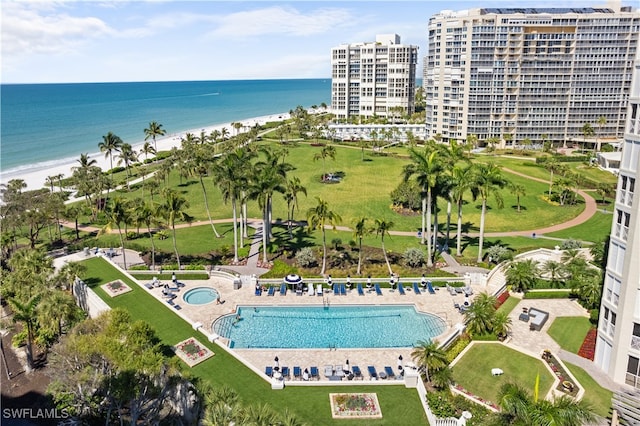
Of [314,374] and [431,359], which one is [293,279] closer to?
[314,374]

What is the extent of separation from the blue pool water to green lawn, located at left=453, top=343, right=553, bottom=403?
23301 mm

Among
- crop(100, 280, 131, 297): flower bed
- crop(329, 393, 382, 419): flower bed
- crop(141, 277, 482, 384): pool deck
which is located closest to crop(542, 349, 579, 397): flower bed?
crop(141, 277, 482, 384): pool deck

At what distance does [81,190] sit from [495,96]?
3972 inches

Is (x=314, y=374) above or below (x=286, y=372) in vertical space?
above

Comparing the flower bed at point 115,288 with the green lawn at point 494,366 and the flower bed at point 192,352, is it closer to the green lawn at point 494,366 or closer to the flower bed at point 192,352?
the flower bed at point 192,352

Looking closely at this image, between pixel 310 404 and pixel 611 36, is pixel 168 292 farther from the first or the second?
pixel 611 36

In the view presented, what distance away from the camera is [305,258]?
164ft

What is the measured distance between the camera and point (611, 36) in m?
114

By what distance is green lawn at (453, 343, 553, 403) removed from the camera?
98.5 ft

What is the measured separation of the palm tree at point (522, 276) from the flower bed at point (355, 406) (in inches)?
860

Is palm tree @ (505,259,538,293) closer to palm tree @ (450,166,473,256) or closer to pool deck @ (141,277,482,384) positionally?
pool deck @ (141,277,482,384)

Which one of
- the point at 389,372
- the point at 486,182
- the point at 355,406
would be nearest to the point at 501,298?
the point at 486,182

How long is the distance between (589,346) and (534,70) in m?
102

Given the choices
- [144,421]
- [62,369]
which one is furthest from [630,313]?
[62,369]
